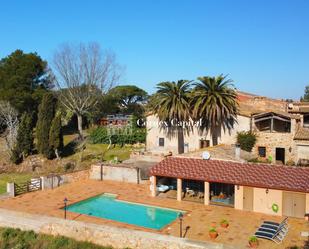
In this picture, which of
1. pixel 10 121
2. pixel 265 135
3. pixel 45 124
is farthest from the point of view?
pixel 10 121

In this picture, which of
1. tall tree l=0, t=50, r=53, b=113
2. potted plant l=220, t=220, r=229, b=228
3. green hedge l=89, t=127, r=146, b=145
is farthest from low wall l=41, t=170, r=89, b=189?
tall tree l=0, t=50, r=53, b=113

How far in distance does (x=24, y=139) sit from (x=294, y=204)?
106ft

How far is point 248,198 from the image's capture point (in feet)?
77.2

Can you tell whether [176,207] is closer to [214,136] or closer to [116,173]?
[116,173]

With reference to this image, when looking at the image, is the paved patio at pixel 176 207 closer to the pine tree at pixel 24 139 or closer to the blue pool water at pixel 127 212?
the blue pool water at pixel 127 212

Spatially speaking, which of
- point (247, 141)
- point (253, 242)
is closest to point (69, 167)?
point (247, 141)

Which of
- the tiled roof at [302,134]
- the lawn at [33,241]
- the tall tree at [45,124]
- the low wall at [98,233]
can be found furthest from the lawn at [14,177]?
the tiled roof at [302,134]

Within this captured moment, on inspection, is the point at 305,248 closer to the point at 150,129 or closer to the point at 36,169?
the point at 150,129

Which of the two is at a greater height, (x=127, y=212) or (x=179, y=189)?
(x=179, y=189)

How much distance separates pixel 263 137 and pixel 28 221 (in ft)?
78.2

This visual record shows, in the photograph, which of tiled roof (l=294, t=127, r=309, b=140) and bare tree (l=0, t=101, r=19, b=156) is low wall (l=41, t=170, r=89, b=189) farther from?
tiled roof (l=294, t=127, r=309, b=140)

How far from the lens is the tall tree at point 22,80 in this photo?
5000 centimetres

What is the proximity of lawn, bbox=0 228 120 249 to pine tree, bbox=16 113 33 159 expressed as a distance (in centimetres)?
2104

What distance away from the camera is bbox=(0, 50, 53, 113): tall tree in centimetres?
5000
